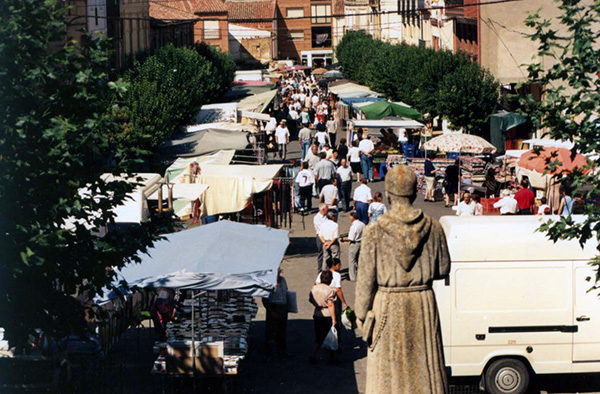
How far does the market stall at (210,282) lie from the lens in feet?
42.8

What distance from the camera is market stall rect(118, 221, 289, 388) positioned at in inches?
513

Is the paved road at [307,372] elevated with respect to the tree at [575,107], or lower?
lower

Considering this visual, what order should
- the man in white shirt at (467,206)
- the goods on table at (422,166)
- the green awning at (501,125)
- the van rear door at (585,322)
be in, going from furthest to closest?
the green awning at (501,125)
the goods on table at (422,166)
the man in white shirt at (467,206)
the van rear door at (585,322)

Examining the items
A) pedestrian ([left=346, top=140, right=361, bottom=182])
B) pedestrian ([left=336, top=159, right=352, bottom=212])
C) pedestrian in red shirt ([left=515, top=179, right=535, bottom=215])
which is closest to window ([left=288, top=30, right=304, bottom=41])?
pedestrian ([left=346, top=140, right=361, bottom=182])

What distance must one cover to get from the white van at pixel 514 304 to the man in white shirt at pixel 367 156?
57.6 ft

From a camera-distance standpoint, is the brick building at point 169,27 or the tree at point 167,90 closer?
the tree at point 167,90

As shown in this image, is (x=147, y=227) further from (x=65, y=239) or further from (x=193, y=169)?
(x=193, y=169)

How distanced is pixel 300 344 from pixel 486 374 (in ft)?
11.7

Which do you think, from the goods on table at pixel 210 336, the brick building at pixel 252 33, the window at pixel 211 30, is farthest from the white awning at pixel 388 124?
the brick building at pixel 252 33

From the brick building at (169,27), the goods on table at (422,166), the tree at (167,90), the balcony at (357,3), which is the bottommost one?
the goods on table at (422,166)

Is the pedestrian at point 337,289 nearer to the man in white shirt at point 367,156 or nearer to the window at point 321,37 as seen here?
the man in white shirt at point 367,156

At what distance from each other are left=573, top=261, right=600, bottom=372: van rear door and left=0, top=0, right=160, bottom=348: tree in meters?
5.54

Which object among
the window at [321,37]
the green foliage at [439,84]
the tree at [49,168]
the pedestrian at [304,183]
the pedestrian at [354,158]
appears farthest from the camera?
the window at [321,37]

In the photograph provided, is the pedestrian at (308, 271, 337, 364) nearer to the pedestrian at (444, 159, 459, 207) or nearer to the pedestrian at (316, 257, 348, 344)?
the pedestrian at (316, 257, 348, 344)
